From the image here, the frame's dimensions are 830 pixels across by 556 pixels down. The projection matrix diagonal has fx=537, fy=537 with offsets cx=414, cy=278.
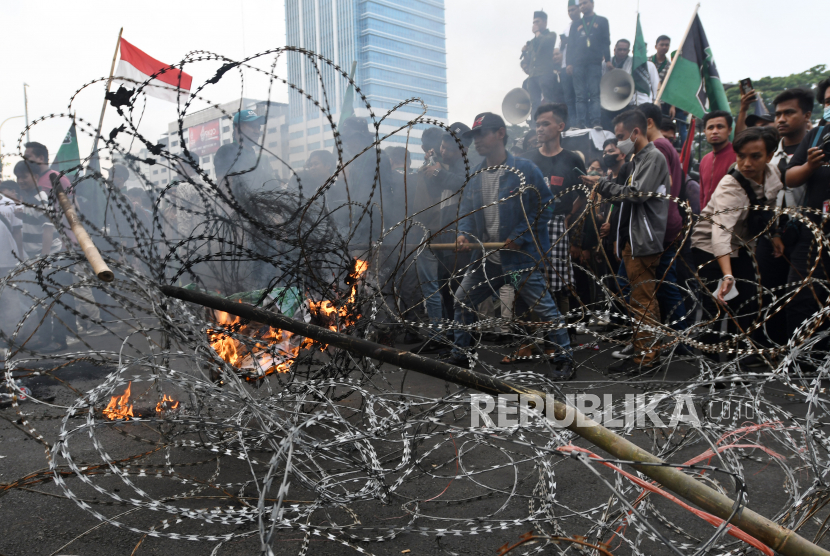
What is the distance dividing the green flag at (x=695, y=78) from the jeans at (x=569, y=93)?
3.68 m

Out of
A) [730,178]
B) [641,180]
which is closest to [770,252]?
[730,178]

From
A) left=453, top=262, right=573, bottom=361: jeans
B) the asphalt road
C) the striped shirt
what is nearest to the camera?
the asphalt road

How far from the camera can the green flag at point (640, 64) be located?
961 cm

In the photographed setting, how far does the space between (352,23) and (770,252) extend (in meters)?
17.7

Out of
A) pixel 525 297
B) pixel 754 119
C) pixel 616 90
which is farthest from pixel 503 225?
pixel 616 90

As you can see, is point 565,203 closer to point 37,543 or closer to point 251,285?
point 251,285

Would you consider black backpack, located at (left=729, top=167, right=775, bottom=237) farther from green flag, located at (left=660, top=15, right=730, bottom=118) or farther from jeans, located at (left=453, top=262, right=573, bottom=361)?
green flag, located at (left=660, top=15, right=730, bottom=118)

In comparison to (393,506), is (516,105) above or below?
above

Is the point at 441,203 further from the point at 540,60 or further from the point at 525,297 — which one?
the point at 540,60

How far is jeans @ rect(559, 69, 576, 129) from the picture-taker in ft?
36.1

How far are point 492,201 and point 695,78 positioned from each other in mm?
3714

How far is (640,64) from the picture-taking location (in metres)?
9.78

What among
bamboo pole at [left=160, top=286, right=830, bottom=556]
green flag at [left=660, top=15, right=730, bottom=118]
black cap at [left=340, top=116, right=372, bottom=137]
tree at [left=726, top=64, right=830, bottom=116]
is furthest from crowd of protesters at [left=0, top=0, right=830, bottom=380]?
tree at [left=726, top=64, right=830, bottom=116]

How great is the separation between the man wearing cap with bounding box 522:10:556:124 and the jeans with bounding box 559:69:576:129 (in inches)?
14.1
